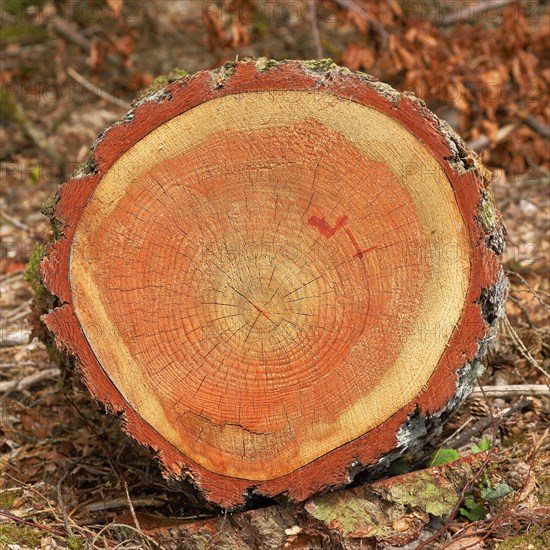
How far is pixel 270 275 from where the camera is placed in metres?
2.43

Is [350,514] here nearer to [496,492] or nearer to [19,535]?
[496,492]

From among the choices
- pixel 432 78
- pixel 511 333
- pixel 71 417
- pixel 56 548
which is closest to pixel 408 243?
pixel 511 333

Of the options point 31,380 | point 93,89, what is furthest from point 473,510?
point 93,89

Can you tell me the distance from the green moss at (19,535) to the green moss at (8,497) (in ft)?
0.58

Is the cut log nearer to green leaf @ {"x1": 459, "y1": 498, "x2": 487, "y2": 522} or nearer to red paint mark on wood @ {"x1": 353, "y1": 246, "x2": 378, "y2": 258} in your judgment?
red paint mark on wood @ {"x1": 353, "y1": 246, "x2": 378, "y2": 258}

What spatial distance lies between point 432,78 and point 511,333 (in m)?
2.60

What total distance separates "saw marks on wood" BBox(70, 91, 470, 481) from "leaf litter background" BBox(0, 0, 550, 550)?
0.32 meters

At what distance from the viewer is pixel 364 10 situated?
17.0 ft

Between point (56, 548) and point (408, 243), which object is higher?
point (408, 243)

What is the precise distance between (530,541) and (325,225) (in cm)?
118

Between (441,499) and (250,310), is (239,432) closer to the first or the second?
(250,310)

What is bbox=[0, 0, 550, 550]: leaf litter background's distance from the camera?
2.72 meters

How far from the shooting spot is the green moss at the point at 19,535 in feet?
8.53

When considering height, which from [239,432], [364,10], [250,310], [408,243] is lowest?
[239,432]
